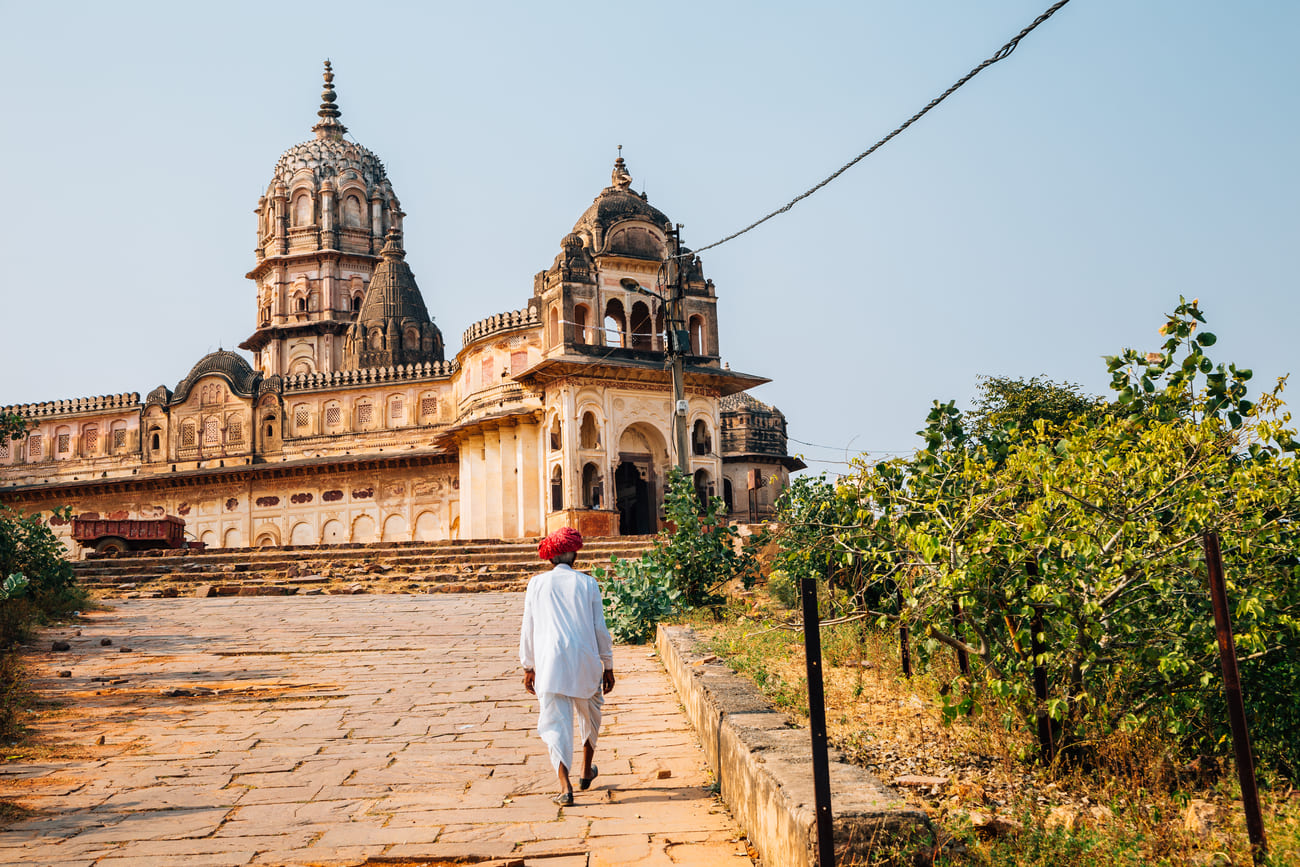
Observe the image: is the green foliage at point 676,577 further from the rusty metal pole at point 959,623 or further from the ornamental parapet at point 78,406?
the ornamental parapet at point 78,406

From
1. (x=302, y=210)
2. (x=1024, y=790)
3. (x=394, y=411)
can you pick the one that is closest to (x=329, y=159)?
(x=302, y=210)

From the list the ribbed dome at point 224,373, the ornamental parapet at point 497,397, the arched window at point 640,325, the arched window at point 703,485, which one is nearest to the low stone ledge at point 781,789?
the arched window at point 703,485

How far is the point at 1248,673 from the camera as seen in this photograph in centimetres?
524

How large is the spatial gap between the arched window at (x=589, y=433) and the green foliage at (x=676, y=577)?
14666mm

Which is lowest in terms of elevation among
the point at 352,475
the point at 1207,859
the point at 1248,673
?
the point at 1207,859

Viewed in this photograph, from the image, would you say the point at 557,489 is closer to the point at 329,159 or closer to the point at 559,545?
the point at 559,545

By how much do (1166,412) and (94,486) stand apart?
125 feet

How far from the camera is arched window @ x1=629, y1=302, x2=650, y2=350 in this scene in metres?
27.5

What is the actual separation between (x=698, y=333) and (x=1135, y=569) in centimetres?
2265

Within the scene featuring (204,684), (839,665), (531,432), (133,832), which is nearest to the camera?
(133,832)

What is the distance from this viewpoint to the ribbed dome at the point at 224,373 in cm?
3822

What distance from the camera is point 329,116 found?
51.5 meters

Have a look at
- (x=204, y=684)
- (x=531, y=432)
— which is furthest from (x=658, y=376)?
(x=204, y=684)

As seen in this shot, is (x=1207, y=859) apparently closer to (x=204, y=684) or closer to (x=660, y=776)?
(x=660, y=776)
